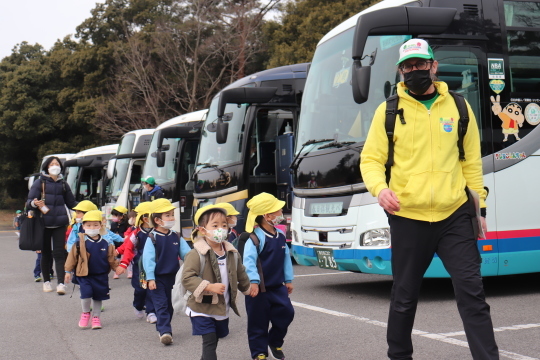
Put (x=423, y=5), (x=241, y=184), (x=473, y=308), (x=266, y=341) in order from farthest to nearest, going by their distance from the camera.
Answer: (x=241, y=184), (x=423, y=5), (x=266, y=341), (x=473, y=308)

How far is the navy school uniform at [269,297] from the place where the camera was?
5723mm

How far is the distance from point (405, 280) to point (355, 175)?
398 centimetres

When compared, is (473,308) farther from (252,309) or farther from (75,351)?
(75,351)

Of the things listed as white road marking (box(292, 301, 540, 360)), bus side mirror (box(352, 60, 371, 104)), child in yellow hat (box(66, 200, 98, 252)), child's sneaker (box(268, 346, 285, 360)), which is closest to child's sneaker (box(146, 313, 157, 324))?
child in yellow hat (box(66, 200, 98, 252))

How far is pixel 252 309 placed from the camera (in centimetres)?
576

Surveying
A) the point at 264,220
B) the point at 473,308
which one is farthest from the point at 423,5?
the point at 473,308

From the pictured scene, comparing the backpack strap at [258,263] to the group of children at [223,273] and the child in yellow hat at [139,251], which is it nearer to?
the group of children at [223,273]

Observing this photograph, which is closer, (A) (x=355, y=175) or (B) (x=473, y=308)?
(B) (x=473, y=308)

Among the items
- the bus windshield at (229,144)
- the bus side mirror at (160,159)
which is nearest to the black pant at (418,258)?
the bus windshield at (229,144)

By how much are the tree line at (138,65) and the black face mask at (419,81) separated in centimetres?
2355

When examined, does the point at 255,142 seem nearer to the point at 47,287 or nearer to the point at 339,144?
the point at 47,287

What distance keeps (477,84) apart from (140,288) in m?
4.29

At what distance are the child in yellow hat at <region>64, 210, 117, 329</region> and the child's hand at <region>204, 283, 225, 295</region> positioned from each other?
2.98 meters

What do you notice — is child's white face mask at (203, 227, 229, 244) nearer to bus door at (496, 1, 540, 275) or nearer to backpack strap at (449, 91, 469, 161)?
backpack strap at (449, 91, 469, 161)
